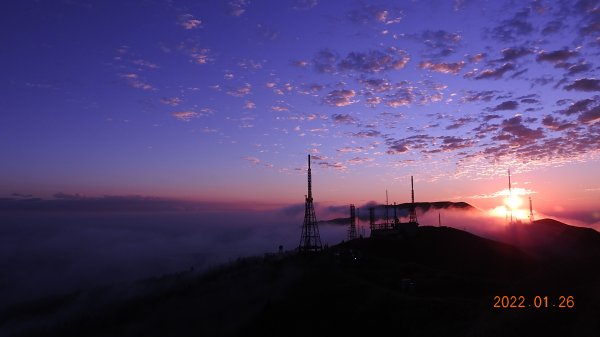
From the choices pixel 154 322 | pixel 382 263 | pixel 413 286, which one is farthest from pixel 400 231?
pixel 154 322

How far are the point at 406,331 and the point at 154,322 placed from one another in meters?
57.1

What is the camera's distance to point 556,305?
31.7 metres

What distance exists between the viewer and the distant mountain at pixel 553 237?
14450 cm
